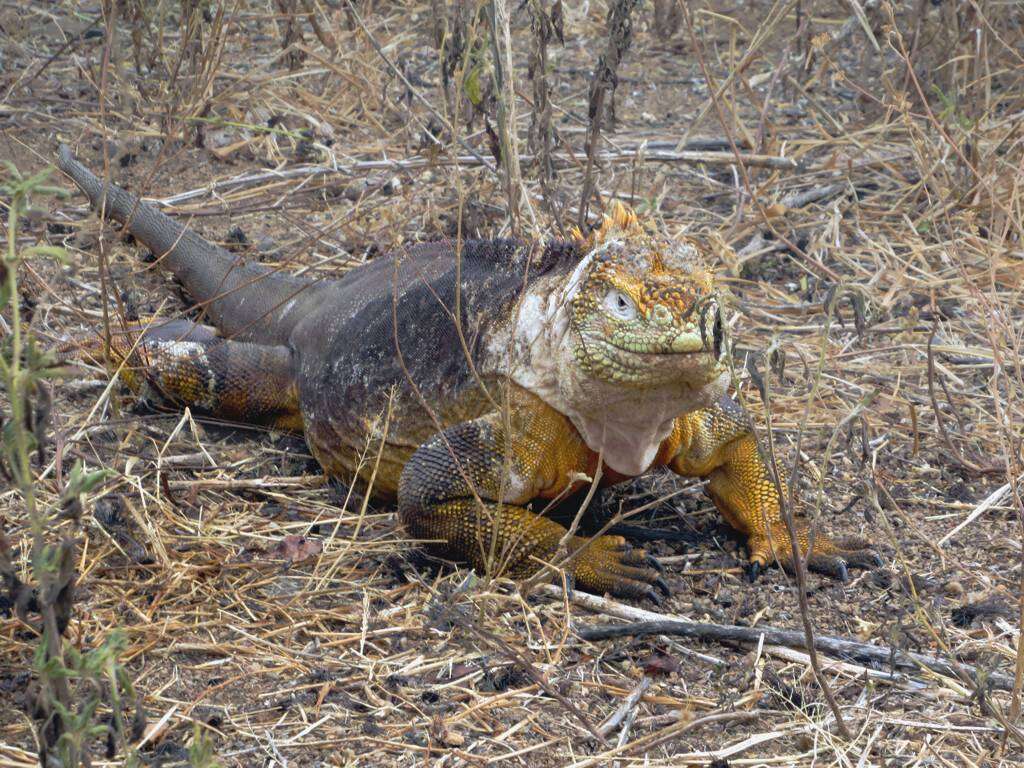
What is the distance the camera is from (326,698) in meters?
3.56

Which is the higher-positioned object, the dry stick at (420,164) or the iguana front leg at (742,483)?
the dry stick at (420,164)

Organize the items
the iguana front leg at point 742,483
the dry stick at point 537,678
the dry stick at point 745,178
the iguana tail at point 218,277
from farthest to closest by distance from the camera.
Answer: the iguana tail at point 218,277 < the dry stick at point 745,178 < the iguana front leg at point 742,483 < the dry stick at point 537,678

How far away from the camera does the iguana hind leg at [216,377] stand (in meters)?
5.52

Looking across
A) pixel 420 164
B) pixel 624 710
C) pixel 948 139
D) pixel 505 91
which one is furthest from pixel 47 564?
pixel 420 164

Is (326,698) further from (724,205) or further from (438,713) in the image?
(724,205)

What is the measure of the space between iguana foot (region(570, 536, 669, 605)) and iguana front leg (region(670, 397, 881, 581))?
389mm

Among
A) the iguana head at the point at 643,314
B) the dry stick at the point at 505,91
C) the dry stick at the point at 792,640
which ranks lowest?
the dry stick at the point at 792,640

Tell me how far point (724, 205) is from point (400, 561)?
3.69 meters

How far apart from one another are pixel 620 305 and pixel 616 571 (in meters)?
0.91

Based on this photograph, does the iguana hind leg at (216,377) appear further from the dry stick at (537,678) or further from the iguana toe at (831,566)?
the iguana toe at (831,566)

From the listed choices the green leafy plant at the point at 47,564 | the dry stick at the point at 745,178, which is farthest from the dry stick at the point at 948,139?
the green leafy plant at the point at 47,564

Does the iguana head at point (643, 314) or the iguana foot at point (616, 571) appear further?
the iguana foot at point (616, 571)

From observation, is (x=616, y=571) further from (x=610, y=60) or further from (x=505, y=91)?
(x=610, y=60)

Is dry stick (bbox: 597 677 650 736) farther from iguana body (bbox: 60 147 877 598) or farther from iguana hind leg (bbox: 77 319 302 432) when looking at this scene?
iguana hind leg (bbox: 77 319 302 432)
